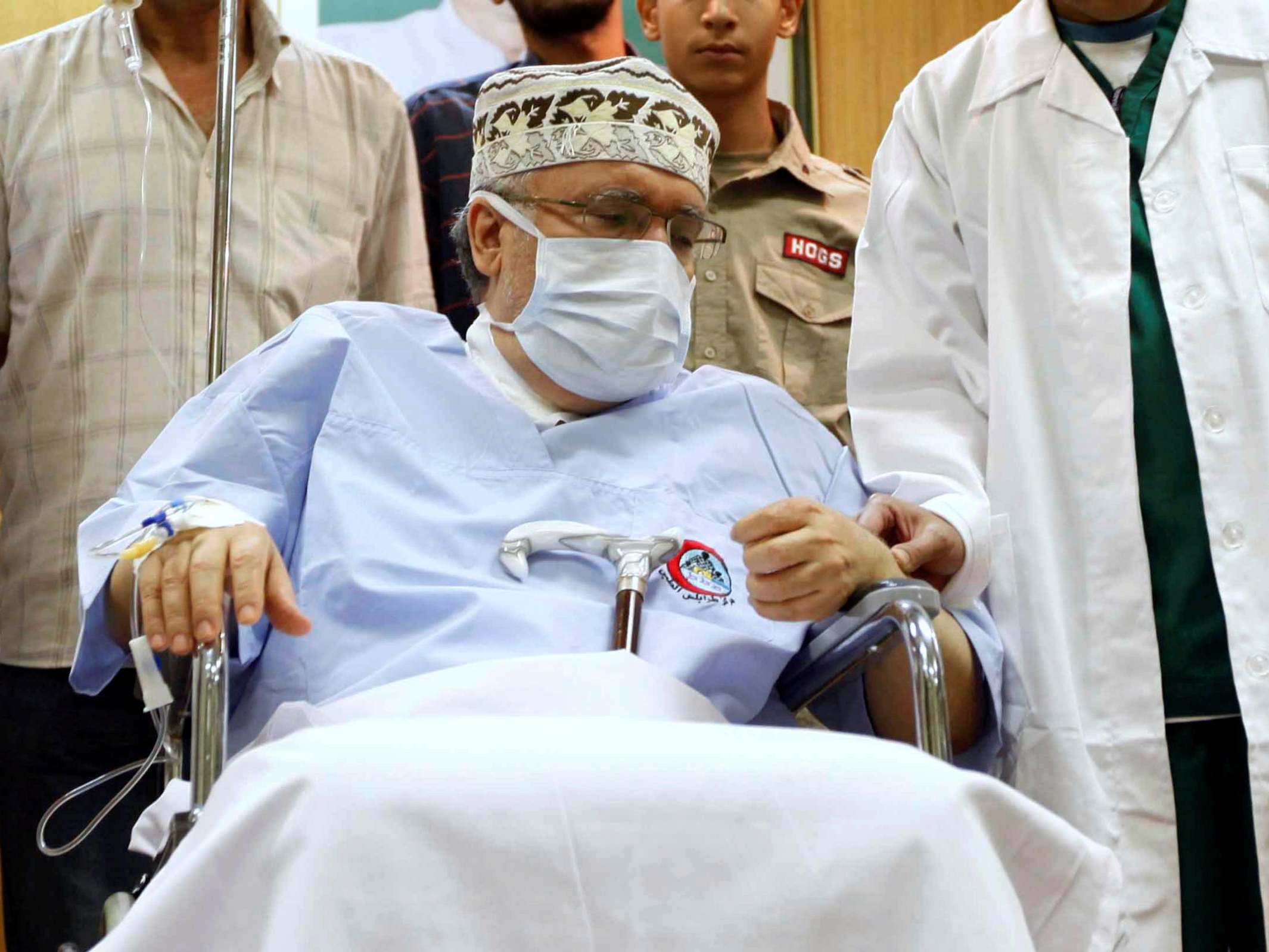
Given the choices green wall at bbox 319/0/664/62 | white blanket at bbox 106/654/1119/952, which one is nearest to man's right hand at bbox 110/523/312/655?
white blanket at bbox 106/654/1119/952

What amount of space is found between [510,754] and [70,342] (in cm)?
153

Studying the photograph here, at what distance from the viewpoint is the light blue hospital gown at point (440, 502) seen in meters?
1.63

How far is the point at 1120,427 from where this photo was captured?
174cm

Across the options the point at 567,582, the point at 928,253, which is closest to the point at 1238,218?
the point at 928,253

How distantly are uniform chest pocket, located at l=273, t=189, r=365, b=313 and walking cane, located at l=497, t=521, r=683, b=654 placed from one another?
876mm

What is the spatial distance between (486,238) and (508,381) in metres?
0.22

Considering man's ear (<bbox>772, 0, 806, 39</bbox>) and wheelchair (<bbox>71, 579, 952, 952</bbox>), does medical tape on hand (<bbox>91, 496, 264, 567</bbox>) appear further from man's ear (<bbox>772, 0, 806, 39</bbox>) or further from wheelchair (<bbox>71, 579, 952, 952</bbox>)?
man's ear (<bbox>772, 0, 806, 39</bbox>)

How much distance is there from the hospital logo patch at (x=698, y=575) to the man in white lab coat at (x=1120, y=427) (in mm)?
200

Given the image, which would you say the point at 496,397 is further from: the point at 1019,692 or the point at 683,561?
the point at 1019,692

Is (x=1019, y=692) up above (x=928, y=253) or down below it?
below

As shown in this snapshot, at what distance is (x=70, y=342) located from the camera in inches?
91.7

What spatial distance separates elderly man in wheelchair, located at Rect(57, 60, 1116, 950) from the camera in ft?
3.42

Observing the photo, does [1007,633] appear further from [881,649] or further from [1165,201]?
[1165,201]

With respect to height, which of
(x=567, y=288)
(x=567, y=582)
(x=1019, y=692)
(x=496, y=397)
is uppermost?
(x=567, y=288)
